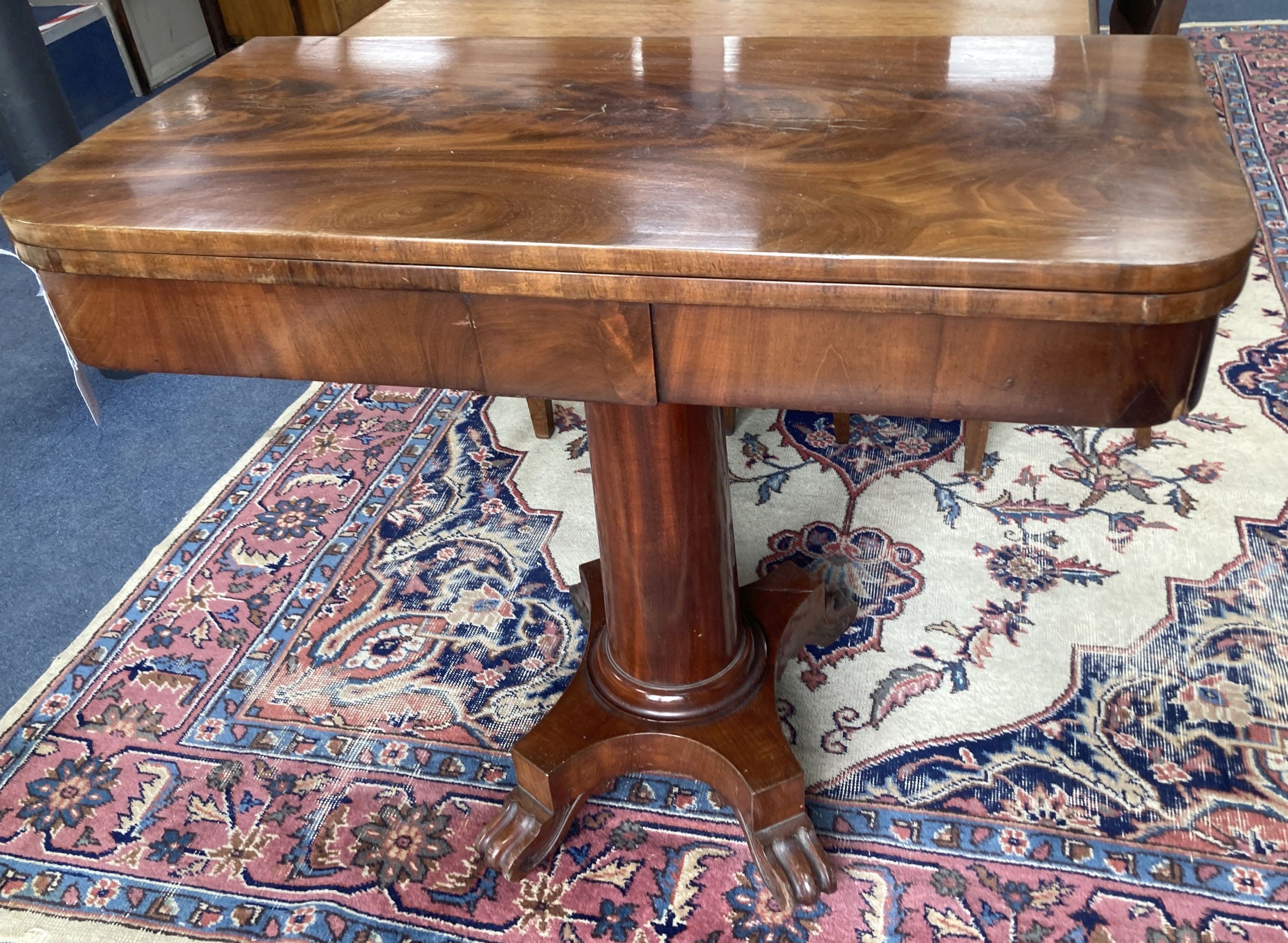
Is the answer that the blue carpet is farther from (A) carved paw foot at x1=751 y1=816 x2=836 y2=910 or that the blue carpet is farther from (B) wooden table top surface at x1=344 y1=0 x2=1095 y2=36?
(A) carved paw foot at x1=751 y1=816 x2=836 y2=910

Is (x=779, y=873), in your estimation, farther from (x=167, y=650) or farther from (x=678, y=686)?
(x=167, y=650)

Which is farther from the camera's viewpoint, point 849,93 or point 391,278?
point 849,93

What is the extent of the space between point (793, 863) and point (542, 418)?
3.68 feet

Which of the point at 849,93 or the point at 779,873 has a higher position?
the point at 849,93

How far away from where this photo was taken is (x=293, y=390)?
8.16 ft

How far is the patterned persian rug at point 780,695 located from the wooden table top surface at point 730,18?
807 millimetres

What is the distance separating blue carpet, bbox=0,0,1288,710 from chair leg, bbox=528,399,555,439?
2.06ft

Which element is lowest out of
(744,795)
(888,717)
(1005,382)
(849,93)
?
(888,717)

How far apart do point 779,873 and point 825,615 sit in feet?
1.46

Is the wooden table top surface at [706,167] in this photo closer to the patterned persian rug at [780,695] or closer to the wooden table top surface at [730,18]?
the wooden table top surface at [730,18]

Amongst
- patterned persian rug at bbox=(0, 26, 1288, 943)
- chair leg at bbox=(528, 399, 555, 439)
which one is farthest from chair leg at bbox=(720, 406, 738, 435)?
chair leg at bbox=(528, 399, 555, 439)

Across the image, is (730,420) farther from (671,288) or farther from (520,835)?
(671,288)

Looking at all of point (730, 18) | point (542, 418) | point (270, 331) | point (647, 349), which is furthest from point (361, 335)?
point (542, 418)

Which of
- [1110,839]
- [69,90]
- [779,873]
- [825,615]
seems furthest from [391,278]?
[69,90]
